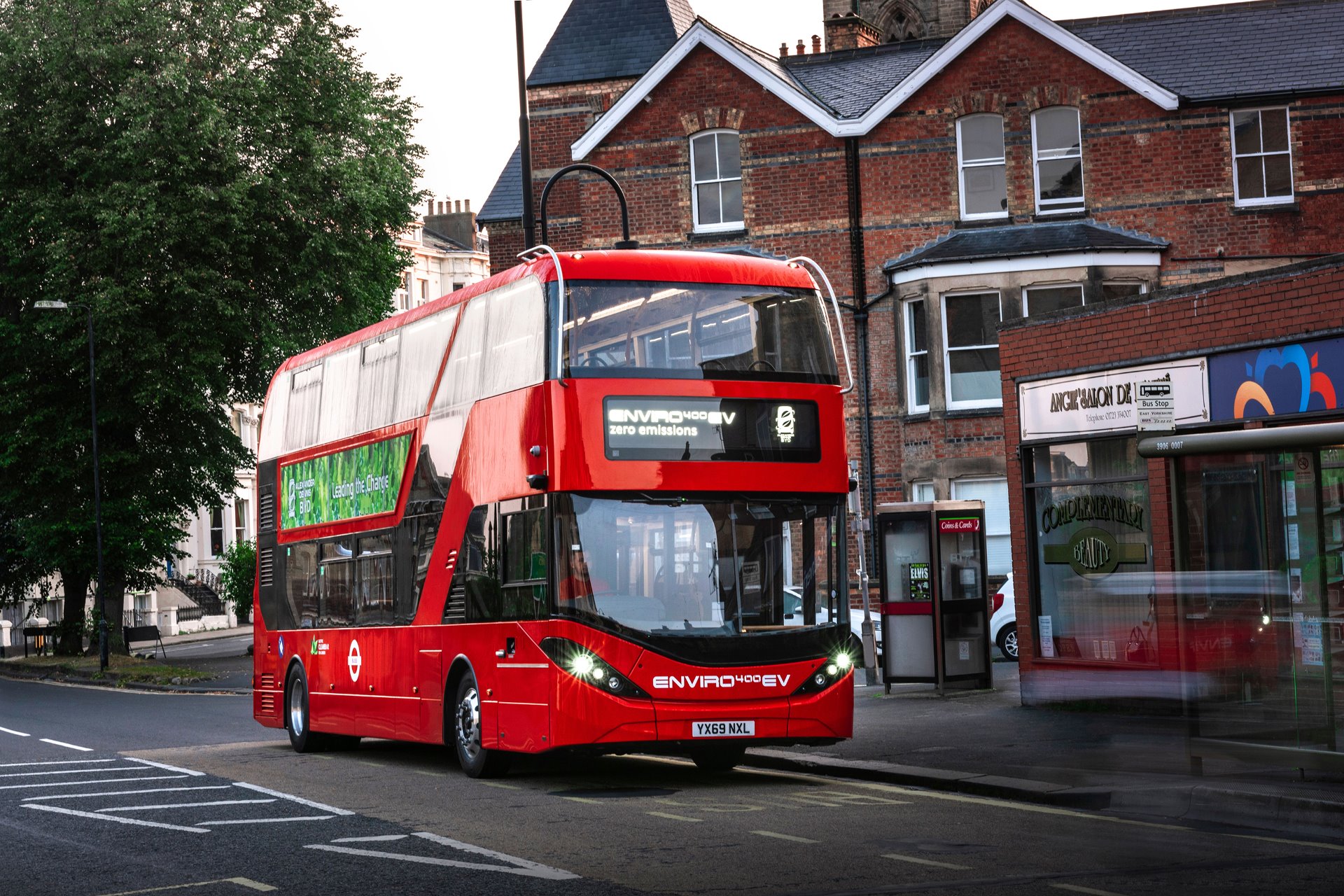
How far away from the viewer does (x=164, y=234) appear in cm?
3584

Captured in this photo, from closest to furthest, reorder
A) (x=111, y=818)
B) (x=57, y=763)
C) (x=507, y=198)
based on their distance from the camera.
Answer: (x=111, y=818) < (x=57, y=763) < (x=507, y=198)

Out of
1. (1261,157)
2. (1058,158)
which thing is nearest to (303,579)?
(1058,158)

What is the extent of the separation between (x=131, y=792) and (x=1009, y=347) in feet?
34.2

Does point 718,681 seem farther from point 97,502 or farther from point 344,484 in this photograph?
point 97,502

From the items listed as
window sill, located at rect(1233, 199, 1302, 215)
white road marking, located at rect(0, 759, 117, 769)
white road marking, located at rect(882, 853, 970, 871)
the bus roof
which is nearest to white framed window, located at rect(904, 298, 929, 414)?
window sill, located at rect(1233, 199, 1302, 215)

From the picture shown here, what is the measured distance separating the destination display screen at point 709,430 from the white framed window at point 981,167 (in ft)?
64.3

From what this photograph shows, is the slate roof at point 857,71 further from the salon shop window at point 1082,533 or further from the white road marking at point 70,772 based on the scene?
the white road marking at point 70,772

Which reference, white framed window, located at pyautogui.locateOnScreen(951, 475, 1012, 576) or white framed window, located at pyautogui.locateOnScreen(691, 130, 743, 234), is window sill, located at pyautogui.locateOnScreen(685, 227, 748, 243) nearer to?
white framed window, located at pyautogui.locateOnScreen(691, 130, 743, 234)

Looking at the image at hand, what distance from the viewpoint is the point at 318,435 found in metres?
18.9

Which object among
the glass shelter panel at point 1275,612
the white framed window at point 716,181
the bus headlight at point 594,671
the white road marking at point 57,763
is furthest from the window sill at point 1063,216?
the bus headlight at point 594,671

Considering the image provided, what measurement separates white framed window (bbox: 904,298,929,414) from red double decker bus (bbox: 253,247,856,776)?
706 inches

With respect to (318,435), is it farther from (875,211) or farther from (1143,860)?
(875,211)

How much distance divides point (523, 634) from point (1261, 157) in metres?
22.7

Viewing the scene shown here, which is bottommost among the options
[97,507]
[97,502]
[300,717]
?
[300,717]
